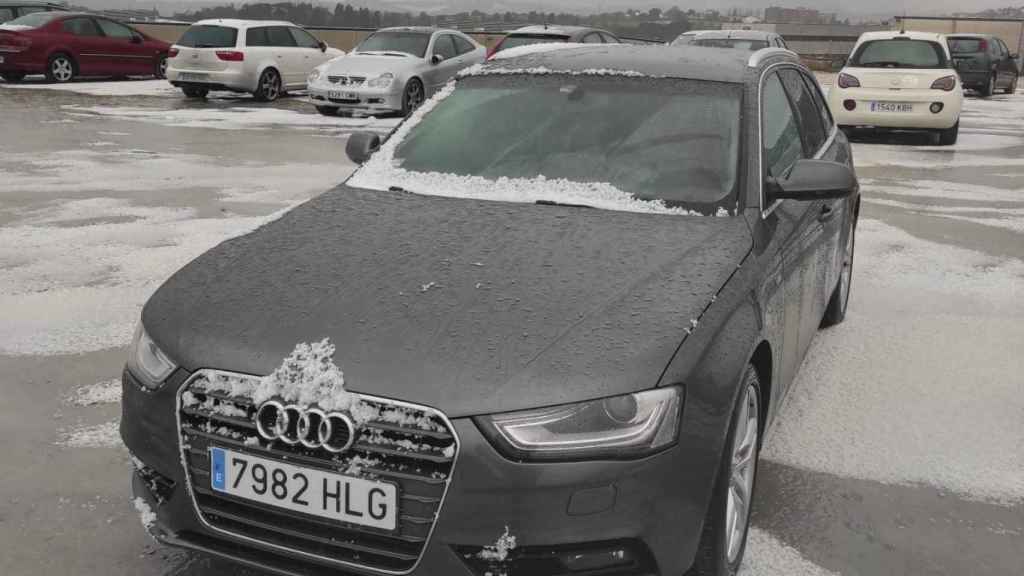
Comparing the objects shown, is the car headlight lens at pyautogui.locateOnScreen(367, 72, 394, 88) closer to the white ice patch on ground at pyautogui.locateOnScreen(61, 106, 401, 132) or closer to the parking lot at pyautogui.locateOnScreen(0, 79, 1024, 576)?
the white ice patch on ground at pyautogui.locateOnScreen(61, 106, 401, 132)

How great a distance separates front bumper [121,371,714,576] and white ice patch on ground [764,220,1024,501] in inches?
61.3

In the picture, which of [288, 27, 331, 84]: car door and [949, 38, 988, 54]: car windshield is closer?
[288, 27, 331, 84]: car door

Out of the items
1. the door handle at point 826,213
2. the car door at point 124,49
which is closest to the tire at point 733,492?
the door handle at point 826,213

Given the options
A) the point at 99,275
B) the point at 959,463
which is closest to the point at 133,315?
the point at 99,275

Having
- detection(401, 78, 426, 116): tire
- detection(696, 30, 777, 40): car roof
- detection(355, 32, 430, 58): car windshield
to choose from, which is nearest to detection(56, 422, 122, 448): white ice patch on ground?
detection(401, 78, 426, 116): tire

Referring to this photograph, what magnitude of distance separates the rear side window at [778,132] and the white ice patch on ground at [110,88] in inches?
693

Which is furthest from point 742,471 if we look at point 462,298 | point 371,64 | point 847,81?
point 371,64

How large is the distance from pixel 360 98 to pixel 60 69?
896 centimetres

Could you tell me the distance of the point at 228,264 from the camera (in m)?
3.05

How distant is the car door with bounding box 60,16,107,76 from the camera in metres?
21.1

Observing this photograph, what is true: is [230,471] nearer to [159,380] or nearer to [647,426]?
[159,380]

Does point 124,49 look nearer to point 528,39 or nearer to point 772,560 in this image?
point 528,39

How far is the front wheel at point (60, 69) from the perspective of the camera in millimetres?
20984

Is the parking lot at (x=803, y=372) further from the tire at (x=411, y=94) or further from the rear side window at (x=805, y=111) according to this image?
the tire at (x=411, y=94)
